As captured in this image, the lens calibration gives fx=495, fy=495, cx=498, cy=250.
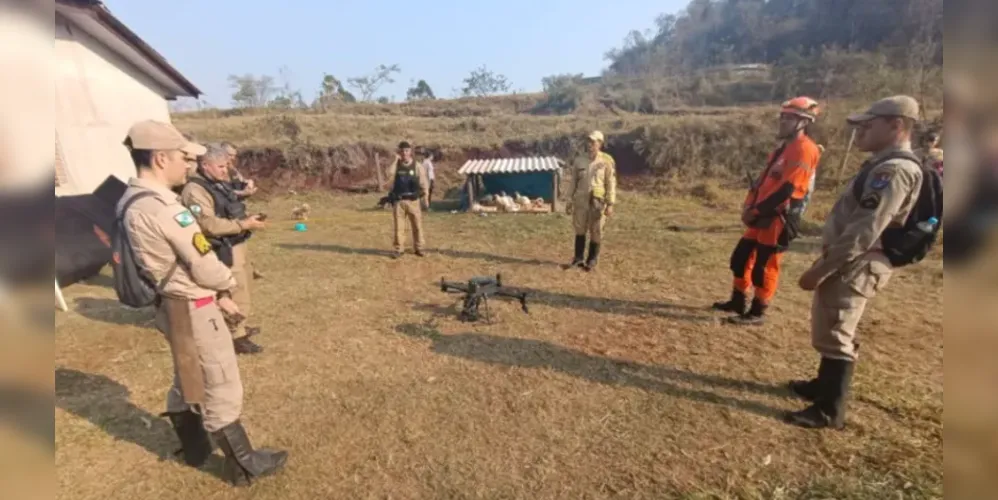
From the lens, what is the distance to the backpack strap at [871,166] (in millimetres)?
3021

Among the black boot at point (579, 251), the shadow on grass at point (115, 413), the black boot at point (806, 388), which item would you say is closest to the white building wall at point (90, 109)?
the shadow on grass at point (115, 413)

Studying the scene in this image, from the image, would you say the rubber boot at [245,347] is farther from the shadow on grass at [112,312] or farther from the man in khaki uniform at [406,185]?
the man in khaki uniform at [406,185]

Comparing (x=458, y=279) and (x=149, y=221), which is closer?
(x=149, y=221)

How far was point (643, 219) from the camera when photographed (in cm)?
1181

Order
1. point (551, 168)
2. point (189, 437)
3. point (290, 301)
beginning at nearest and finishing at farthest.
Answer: point (189, 437) < point (290, 301) < point (551, 168)

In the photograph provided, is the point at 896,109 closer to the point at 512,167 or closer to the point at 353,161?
the point at 512,167

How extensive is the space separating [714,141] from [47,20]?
2089cm

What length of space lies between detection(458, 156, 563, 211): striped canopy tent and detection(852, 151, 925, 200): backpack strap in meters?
10.5

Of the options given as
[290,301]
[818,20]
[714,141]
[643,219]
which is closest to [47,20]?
[290,301]

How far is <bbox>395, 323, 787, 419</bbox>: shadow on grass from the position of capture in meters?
4.07

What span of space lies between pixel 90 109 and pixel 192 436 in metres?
9.79

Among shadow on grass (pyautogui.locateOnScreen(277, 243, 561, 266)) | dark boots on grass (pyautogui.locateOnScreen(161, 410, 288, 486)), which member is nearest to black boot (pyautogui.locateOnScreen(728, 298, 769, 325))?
shadow on grass (pyautogui.locateOnScreen(277, 243, 561, 266))

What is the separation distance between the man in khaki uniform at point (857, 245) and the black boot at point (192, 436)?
13.6 feet

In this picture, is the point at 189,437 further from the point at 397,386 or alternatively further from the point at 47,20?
the point at 47,20
